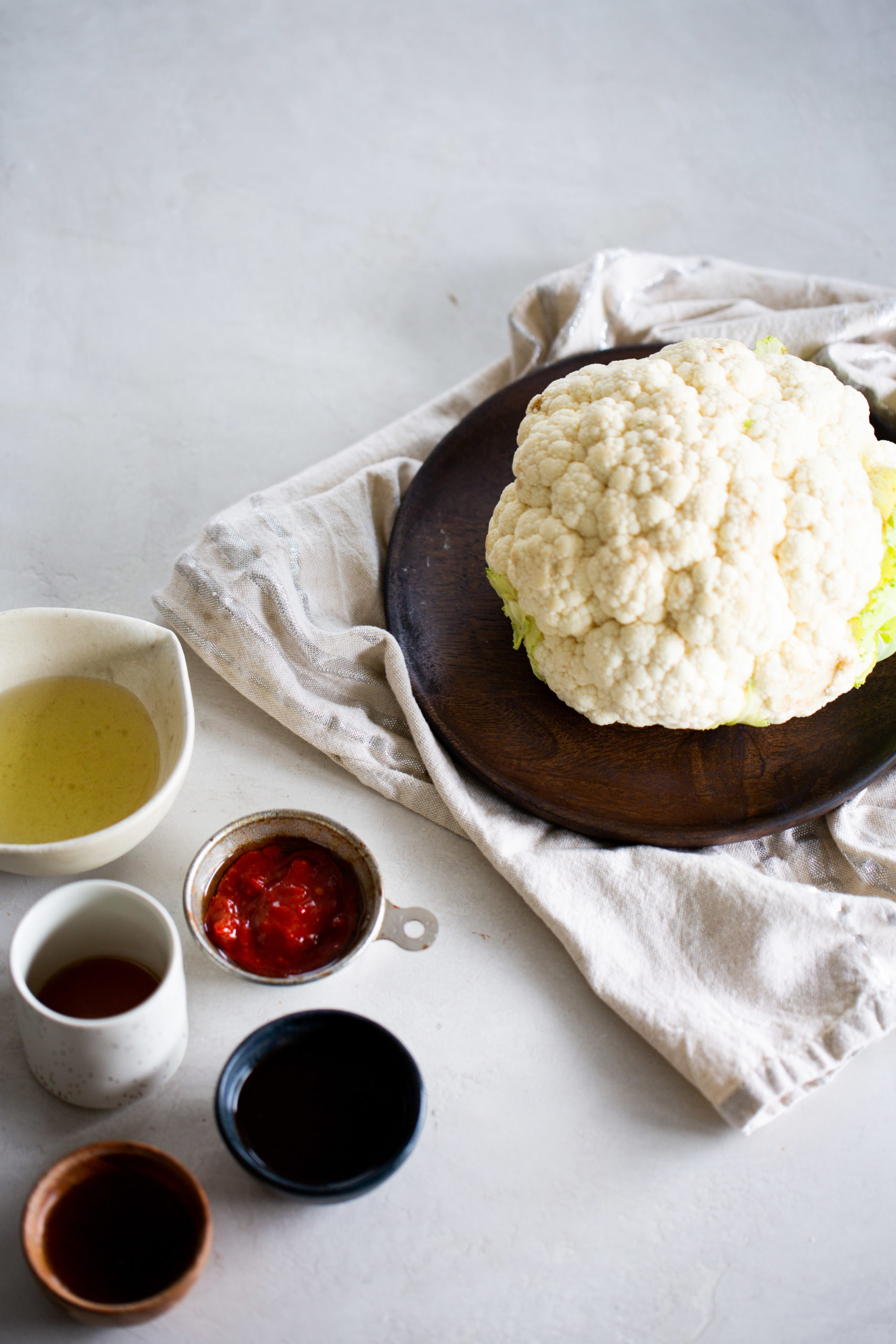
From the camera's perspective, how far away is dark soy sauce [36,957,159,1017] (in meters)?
1.37

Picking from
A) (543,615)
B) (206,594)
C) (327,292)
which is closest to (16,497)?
(206,594)

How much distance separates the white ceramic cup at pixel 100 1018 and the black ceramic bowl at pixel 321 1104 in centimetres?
11

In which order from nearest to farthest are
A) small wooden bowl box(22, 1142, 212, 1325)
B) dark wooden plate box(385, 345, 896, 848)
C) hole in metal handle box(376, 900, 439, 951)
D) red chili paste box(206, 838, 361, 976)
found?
small wooden bowl box(22, 1142, 212, 1325), red chili paste box(206, 838, 361, 976), hole in metal handle box(376, 900, 439, 951), dark wooden plate box(385, 345, 896, 848)

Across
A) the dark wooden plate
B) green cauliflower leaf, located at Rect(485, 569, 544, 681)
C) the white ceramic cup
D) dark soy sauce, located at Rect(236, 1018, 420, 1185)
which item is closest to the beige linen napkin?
the dark wooden plate

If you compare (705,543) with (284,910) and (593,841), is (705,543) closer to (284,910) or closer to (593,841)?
(593,841)

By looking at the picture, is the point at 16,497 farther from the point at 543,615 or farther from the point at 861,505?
the point at 861,505

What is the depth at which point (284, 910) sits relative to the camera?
58.9 inches

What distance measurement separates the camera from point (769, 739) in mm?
1783

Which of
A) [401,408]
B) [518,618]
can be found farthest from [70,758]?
[401,408]

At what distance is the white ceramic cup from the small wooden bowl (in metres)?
0.12

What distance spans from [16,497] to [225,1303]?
5.10ft

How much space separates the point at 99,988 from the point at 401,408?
Answer: 151 cm

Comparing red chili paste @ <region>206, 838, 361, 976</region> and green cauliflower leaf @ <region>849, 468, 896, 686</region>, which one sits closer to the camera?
red chili paste @ <region>206, 838, 361, 976</region>

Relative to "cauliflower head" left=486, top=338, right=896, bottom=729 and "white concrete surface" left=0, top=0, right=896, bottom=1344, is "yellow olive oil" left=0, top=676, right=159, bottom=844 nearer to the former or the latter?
"white concrete surface" left=0, top=0, right=896, bottom=1344
